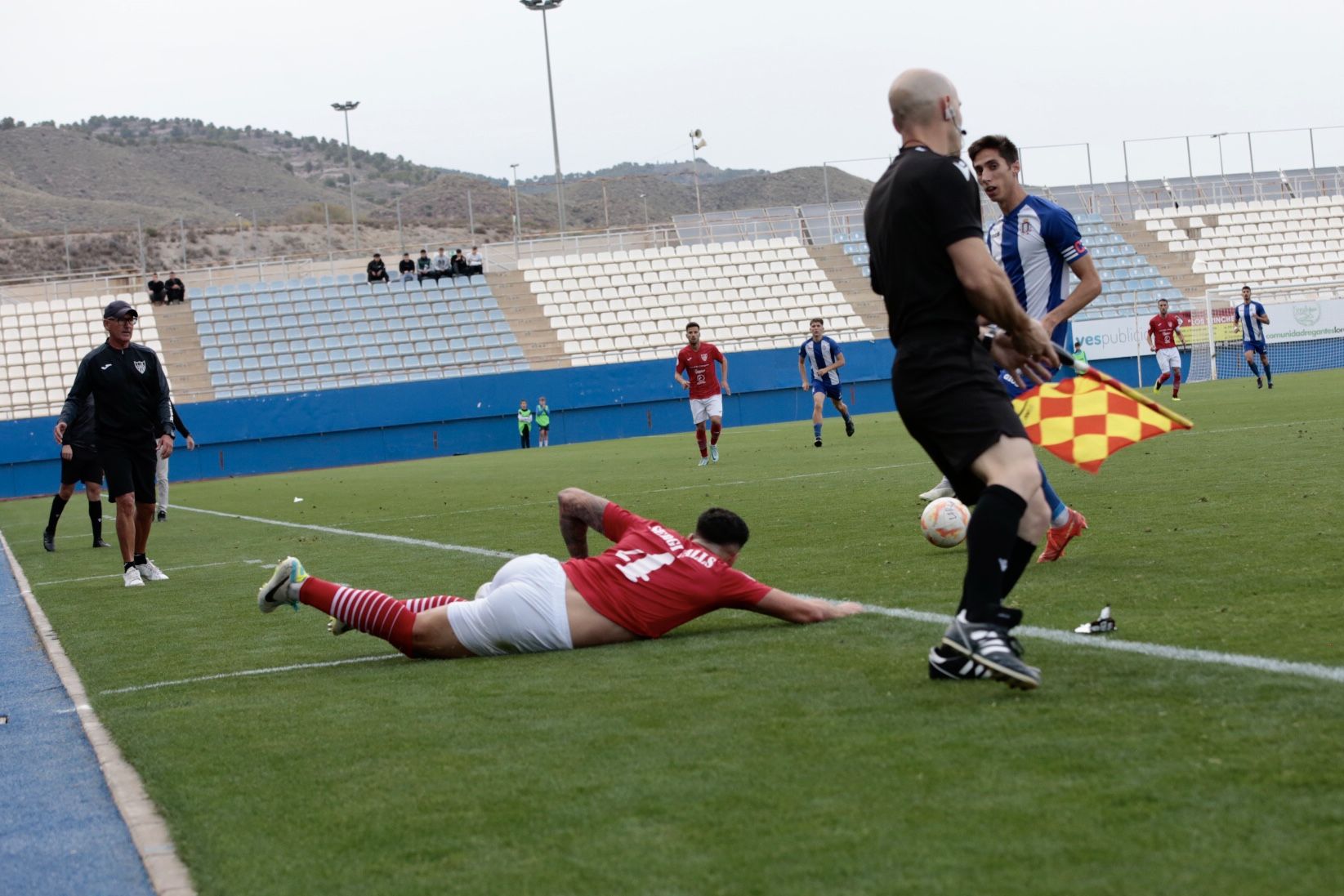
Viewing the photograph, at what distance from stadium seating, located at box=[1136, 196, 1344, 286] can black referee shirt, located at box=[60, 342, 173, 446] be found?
4190 centimetres

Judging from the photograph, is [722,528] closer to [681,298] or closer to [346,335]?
[346,335]

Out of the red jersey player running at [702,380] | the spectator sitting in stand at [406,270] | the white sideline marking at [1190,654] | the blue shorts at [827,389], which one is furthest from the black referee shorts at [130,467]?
the spectator sitting in stand at [406,270]

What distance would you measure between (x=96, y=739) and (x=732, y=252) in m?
43.8

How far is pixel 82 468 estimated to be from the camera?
52.7ft

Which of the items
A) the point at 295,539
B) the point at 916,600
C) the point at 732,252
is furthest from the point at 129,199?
the point at 916,600

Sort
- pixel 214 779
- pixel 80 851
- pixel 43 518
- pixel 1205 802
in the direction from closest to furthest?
pixel 1205 802
pixel 80 851
pixel 214 779
pixel 43 518

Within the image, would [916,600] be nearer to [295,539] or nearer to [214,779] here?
[214,779]

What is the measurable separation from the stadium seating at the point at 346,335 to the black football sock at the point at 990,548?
1396 inches

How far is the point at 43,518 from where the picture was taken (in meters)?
22.8

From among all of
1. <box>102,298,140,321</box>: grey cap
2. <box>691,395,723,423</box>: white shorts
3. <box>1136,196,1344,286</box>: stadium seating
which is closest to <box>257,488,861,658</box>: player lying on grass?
<box>102,298,140,321</box>: grey cap

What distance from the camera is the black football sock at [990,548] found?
446 cm

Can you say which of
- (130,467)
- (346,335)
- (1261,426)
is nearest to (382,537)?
(130,467)

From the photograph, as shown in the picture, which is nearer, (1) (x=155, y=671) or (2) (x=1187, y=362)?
(1) (x=155, y=671)

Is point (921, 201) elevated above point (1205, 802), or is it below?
above
